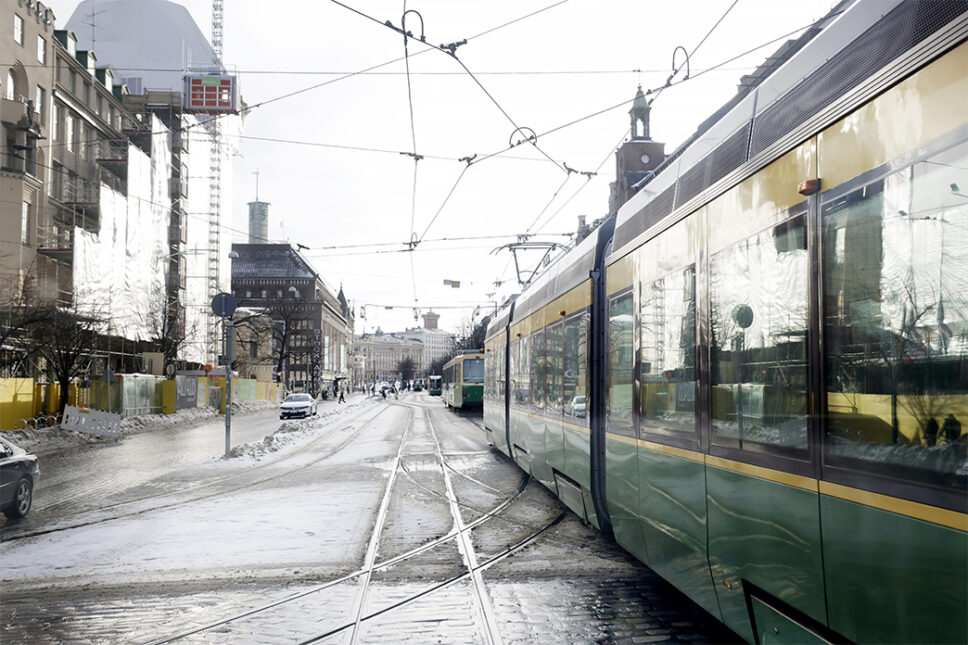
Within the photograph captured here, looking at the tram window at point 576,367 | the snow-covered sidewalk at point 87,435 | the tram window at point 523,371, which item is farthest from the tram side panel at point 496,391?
the snow-covered sidewalk at point 87,435

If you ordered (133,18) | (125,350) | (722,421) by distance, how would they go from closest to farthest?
(722,421) → (125,350) → (133,18)

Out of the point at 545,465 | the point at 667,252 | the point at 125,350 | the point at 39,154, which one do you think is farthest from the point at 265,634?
the point at 125,350

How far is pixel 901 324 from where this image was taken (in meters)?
2.87

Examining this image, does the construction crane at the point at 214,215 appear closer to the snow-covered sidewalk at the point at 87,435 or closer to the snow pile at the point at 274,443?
the snow-covered sidewalk at the point at 87,435

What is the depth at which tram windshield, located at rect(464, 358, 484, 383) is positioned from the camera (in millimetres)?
37844

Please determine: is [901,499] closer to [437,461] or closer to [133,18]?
[437,461]

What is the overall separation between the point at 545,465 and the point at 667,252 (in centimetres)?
539

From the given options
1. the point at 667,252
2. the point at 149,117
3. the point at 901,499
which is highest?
the point at 149,117

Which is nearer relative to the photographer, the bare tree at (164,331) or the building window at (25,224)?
the building window at (25,224)

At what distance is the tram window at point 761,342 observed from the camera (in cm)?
355

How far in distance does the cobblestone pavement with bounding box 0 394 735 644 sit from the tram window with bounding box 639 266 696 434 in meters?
1.37

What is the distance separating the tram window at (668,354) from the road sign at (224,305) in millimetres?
12899

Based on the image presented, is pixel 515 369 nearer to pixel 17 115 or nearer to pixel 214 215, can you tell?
pixel 17 115

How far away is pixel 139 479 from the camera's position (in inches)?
553
